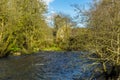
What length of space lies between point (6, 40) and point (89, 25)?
23.8m

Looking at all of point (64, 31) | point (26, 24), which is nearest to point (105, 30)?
point (26, 24)

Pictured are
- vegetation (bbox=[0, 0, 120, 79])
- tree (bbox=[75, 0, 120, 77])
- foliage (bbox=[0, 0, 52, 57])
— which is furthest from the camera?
foliage (bbox=[0, 0, 52, 57])

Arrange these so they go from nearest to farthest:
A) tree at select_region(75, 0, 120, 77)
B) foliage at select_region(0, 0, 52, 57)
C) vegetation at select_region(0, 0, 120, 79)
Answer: tree at select_region(75, 0, 120, 77)
vegetation at select_region(0, 0, 120, 79)
foliage at select_region(0, 0, 52, 57)

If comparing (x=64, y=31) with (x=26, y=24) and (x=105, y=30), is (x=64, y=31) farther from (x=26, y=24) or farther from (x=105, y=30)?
(x=105, y=30)

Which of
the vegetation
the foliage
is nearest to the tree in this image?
the vegetation

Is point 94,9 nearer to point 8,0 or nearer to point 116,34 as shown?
point 116,34

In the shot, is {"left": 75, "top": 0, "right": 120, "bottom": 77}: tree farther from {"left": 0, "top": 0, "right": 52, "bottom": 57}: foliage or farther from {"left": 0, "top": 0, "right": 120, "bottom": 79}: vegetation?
{"left": 0, "top": 0, "right": 52, "bottom": 57}: foliage

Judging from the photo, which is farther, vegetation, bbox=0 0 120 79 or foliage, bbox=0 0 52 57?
foliage, bbox=0 0 52 57

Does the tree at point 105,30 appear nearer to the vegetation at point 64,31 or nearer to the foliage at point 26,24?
the vegetation at point 64,31

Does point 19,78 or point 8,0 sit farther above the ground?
point 8,0

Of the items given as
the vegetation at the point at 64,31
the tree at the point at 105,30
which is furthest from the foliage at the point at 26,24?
the tree at the point at 105,30

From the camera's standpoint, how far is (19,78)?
59.0 ft

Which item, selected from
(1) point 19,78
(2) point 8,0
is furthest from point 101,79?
(2) point 8,0

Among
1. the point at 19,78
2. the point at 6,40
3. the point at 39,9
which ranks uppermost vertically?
the point at 39,9
